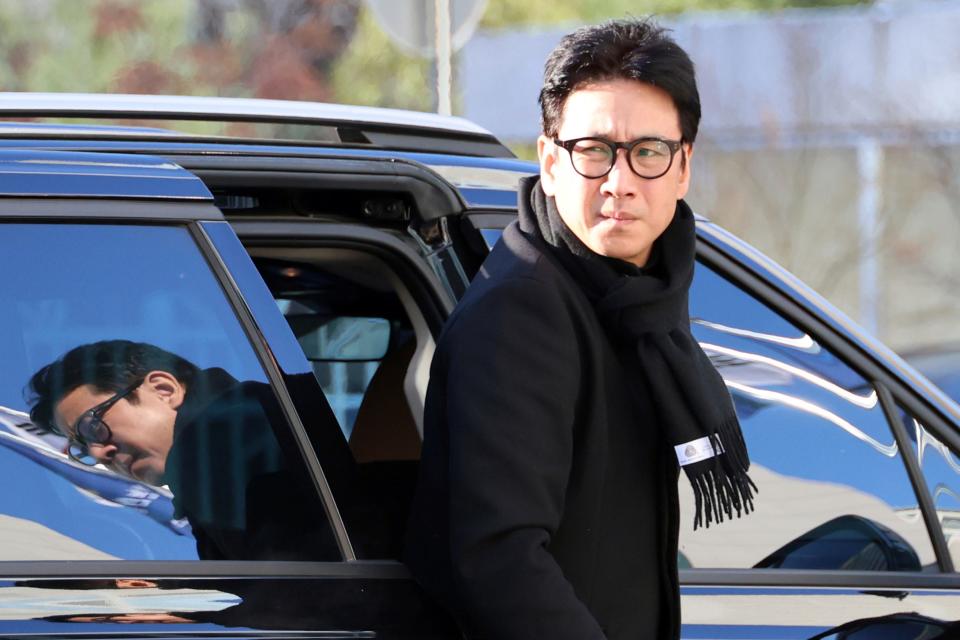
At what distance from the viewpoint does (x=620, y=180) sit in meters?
1.97

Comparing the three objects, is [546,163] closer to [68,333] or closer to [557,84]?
[557,84]

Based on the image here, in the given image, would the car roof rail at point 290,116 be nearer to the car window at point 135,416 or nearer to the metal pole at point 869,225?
the car window at point 135,416

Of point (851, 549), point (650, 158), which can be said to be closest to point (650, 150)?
point (650, 158)

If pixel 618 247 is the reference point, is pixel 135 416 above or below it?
below

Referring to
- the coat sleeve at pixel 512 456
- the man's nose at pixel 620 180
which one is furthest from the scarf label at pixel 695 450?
the man's nose at pixel 620 180

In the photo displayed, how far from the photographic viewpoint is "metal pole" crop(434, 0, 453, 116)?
4527 millimetres

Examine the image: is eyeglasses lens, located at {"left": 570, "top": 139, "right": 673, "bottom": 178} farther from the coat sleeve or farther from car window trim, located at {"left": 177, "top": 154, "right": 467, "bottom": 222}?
car window trim, located at {"left": 177, "top": 154, "right": 467, "bottom": 222}

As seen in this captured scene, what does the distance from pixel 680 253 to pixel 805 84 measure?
1091 centimetres

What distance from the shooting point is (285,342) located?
82.4 inches

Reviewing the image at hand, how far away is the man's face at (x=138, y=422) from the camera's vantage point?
6.51 ft

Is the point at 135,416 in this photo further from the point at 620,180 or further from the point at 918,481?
the point at 918,481

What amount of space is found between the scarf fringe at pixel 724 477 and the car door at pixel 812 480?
32 cm

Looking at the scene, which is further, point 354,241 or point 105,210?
point 354,241

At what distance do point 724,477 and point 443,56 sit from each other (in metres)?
2.90
